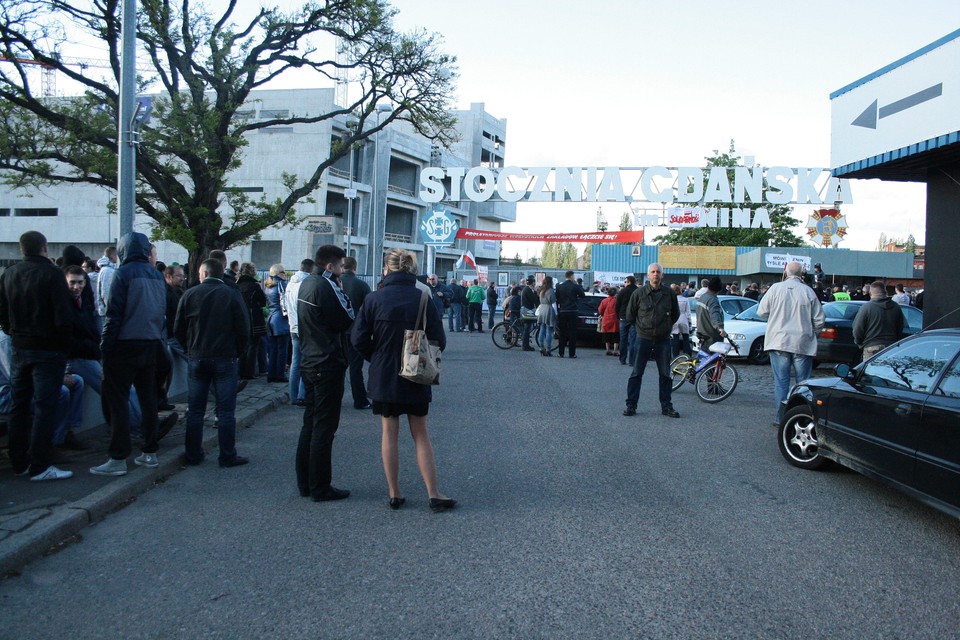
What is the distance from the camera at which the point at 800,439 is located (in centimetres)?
669

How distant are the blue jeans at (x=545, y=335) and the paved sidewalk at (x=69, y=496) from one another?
34.3ft

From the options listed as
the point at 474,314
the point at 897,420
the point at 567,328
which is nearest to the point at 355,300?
the point at 897,420

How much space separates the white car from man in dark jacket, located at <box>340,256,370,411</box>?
9.71 m

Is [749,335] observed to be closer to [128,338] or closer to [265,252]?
[128,338]

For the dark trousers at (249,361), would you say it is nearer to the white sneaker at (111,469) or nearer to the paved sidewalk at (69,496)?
the paved sidewalk at (69,496)

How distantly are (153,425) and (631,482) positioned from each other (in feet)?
13.2

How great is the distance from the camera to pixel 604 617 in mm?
3535

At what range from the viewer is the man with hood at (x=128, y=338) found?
574 centimetres

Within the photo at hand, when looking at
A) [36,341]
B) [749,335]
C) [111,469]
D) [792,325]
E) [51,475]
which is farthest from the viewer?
[749,335]

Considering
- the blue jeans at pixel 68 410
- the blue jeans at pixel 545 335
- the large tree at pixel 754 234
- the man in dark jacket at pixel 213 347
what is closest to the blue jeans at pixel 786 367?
the man in dark jacket at pixel 213 347

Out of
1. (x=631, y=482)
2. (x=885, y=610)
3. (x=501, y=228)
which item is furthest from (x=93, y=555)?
(x=501, y=228)

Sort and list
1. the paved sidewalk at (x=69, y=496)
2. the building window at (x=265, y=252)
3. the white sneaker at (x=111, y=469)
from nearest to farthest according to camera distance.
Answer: the paved sidewalk at (x=69, y=496), the white sneaker at (x=111, y=469), the building window at (x=265, y=252)

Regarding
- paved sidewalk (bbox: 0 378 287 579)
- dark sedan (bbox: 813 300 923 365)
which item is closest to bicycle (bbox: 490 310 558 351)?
dark sedan (bbox: 813 300 923 365)

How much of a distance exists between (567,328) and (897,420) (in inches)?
463
